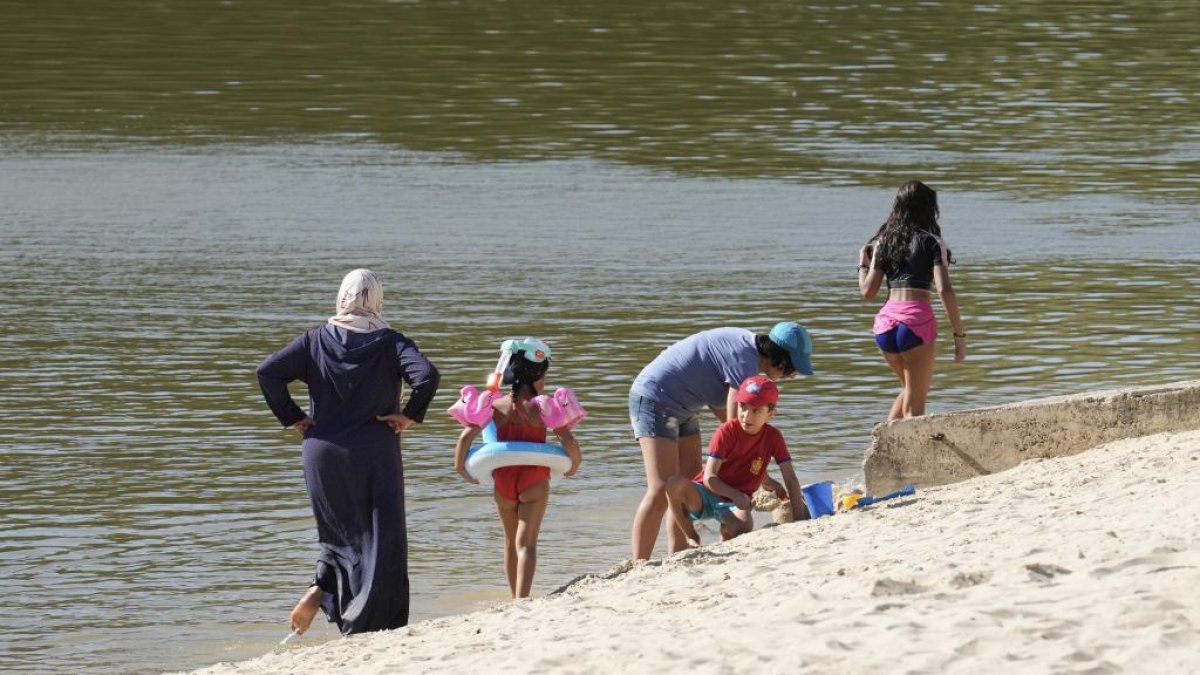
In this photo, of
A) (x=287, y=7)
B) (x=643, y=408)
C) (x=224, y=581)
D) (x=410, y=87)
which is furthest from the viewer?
(x=287, y=7)

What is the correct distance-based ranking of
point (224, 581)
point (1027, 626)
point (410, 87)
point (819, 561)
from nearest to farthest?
1. point (1027, 626)
2. point (819, 561)
3. point (224, 581)
4. point (410, 87)

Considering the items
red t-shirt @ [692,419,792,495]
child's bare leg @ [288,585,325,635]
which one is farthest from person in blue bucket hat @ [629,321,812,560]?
child's bare leg @ [288,585,325,635]

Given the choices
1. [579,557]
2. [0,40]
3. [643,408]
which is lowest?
[579,557]

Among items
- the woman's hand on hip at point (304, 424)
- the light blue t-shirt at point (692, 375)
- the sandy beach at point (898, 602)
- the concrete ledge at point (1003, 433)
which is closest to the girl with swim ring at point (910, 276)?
the concrete ledge at point (1003, 433)

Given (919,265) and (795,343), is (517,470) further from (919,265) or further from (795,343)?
(919,265)

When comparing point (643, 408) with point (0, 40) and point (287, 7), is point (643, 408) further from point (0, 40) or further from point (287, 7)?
point (287, 7)

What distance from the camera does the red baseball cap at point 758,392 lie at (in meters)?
9.02

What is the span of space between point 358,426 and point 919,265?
11.9 ft

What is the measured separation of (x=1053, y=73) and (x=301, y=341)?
90.6 feet

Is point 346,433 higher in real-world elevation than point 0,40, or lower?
lower

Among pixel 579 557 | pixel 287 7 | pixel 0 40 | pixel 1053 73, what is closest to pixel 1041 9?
pixel 1053 73

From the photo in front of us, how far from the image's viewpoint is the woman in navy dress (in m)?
8.58

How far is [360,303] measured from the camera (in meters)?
8.58

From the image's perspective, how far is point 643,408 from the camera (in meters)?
9.45
